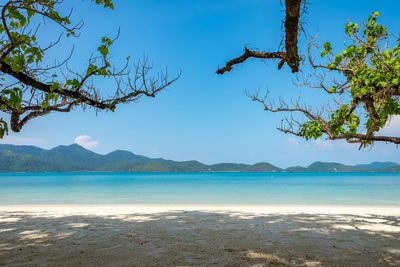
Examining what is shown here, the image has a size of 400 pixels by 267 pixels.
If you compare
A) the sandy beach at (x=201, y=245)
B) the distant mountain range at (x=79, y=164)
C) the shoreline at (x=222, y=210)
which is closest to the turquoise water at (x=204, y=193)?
the shoreline at (x=222, y=210)

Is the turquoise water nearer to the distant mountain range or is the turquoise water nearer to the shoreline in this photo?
the shoreline

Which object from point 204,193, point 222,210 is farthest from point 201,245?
point 204,193

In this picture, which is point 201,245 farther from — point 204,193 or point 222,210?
point 204,193

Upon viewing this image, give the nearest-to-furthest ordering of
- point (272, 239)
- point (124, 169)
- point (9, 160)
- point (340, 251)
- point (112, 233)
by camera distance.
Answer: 1. point (340, 251)
2. point (272, 239)
3. point (112, 233)
4. point (9, 160)
5. point (124, 169)

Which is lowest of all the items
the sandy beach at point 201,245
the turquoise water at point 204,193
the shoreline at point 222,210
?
the turquoise water at point 204,193

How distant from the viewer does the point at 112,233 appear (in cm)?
437

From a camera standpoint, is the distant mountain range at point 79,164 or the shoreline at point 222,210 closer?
the shoreline at point 222,210

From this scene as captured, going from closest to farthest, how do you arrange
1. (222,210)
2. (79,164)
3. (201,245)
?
1. (201,245)
2. (222,210)
3. (79,164)


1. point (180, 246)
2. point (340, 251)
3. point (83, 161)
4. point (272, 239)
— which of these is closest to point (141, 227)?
point (180, 246)

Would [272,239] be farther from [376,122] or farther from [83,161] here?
[83,161]

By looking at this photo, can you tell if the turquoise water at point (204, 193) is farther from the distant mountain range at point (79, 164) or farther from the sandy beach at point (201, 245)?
the distant mountain range at point (79, 164)

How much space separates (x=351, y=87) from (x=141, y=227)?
15.4 feet

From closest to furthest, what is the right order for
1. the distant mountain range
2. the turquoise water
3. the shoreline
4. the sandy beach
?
1. the sandy beach
2. the shoreline
3. the turquoise water
4. the distant mountain range

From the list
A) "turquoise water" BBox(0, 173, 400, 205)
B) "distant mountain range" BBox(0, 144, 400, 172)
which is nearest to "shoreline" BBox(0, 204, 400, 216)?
"turquoise water" BBox(0, 173, 400, 205)
